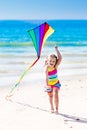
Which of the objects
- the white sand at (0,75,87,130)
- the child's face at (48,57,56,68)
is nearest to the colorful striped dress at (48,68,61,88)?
the child's face at (48,57,56,68)

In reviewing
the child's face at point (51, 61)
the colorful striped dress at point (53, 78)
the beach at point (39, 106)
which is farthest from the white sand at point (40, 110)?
the child's face at point (51, 61)

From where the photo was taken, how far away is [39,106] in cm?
758

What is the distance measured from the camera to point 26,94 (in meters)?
8.66

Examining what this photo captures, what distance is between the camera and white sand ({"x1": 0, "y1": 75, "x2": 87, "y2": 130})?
6.31 meters

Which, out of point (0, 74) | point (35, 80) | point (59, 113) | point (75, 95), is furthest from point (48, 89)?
point (0, 74)

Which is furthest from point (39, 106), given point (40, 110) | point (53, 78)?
point (53, 78)

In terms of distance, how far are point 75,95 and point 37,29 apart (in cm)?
207

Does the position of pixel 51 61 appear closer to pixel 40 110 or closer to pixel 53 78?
pixel 53 78

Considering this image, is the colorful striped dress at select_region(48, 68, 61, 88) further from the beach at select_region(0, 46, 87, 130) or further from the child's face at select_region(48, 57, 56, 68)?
the beach at select_region(0, 46, 87, 130)

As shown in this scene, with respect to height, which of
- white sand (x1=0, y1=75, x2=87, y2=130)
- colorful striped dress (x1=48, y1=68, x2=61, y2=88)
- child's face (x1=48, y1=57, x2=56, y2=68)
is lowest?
white sand (x1=0, y1=75, x2=87, y2=130)

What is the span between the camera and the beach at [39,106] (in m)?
6.36

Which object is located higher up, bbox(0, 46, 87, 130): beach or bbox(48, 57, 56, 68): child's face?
bbox(48, 57, 56, 68): child's face

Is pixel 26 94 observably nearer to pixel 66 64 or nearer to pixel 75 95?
pixel 75 95

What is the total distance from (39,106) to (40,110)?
34cm
